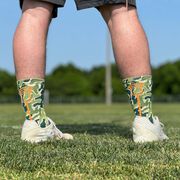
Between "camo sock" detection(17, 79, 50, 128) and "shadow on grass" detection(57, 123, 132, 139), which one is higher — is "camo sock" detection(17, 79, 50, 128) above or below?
above

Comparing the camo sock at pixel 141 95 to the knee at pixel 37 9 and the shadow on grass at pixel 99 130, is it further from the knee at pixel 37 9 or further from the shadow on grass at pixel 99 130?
the knee at pixel 37 9

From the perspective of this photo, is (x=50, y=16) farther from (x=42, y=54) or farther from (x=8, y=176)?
(x=8, y=176)

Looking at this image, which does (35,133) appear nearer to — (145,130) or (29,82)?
(29,82)

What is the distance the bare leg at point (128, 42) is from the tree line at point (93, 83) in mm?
58715

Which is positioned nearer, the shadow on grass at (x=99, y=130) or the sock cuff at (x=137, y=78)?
the sock cuff at (x=137, y=78)

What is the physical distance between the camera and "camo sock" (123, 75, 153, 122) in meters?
2.08

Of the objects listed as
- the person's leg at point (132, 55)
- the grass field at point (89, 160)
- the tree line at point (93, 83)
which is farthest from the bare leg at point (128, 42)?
the tree line at point (93, 83)

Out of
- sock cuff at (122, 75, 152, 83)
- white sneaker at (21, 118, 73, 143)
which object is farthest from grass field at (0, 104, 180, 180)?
sock cuff at (122, 75, 152, 83)

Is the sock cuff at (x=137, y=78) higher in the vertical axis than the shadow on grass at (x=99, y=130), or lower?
higher

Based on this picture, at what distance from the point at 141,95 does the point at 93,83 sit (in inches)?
2536

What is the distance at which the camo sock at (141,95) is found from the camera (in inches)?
82.0

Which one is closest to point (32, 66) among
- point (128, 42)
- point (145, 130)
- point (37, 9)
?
point (37, 9)

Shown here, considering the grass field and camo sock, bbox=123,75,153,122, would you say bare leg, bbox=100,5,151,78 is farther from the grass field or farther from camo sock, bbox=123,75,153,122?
the grass field

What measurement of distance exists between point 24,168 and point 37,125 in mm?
587
